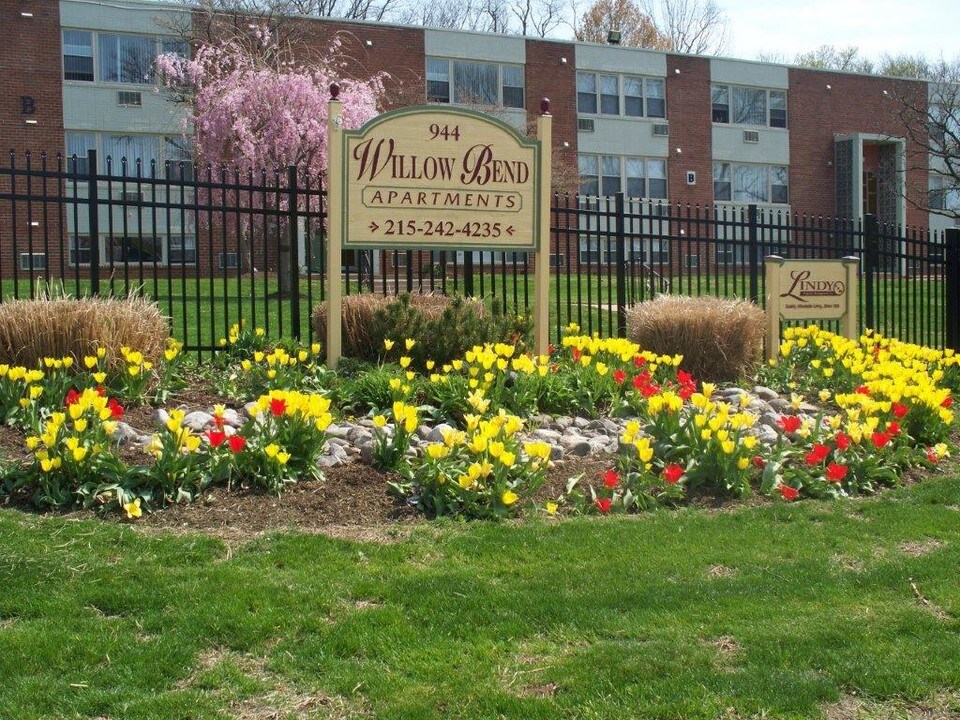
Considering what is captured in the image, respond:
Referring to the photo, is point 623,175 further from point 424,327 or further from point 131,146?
point 424,327

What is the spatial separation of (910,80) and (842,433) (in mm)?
33679

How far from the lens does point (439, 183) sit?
9.34 m

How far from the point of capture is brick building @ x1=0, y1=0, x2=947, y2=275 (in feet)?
85.5

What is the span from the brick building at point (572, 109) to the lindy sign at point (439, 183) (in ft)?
48.1

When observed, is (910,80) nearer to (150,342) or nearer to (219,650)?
(150,342)

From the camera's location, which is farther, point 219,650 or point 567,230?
point 567,230

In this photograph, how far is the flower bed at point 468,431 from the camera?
19.1ft

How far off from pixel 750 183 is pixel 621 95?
5.39 metres

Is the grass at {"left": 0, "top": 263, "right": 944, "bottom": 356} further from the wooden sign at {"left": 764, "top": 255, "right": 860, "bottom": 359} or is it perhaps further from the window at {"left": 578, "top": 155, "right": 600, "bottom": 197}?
the window at {"left": 578, "top": 155, "right": 600, "bottom": 197}

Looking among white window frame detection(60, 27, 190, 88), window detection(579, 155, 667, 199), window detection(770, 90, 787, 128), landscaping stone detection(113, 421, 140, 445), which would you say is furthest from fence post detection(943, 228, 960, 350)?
window detection(770, 90, 787, 128)

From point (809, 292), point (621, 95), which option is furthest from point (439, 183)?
point (621, 95)

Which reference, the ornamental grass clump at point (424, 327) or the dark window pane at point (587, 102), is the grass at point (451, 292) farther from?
the dark window pane at point (587, 102)

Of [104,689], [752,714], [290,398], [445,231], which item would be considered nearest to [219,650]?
[104,689]

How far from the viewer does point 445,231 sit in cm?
938
